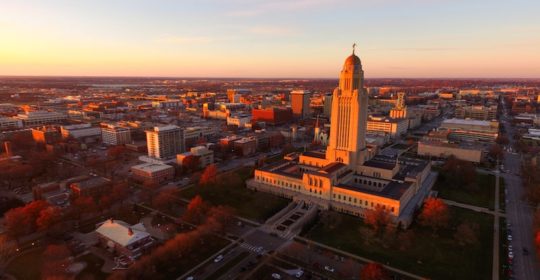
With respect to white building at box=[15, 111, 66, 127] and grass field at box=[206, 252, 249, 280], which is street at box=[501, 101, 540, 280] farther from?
white building at box=[15, 111, 66, 127]

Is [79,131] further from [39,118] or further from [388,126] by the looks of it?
[388,126]

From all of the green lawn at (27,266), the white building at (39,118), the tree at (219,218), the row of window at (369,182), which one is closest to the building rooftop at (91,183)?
the green lawn at (27,266)

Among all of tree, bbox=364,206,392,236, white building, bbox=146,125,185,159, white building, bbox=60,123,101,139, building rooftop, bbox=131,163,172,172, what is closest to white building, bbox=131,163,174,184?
building rooftop, bbox=131,163,172,172

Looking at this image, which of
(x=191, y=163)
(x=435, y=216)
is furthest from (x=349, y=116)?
(x=191, y=163)

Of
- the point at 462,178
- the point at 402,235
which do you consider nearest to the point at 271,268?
the point at 402,235

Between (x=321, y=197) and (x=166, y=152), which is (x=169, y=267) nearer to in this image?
(x=321, y=197)

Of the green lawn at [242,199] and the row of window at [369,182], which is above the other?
the row of window at [369,182]

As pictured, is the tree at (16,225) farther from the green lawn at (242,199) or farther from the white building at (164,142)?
the white building at (164,142)
